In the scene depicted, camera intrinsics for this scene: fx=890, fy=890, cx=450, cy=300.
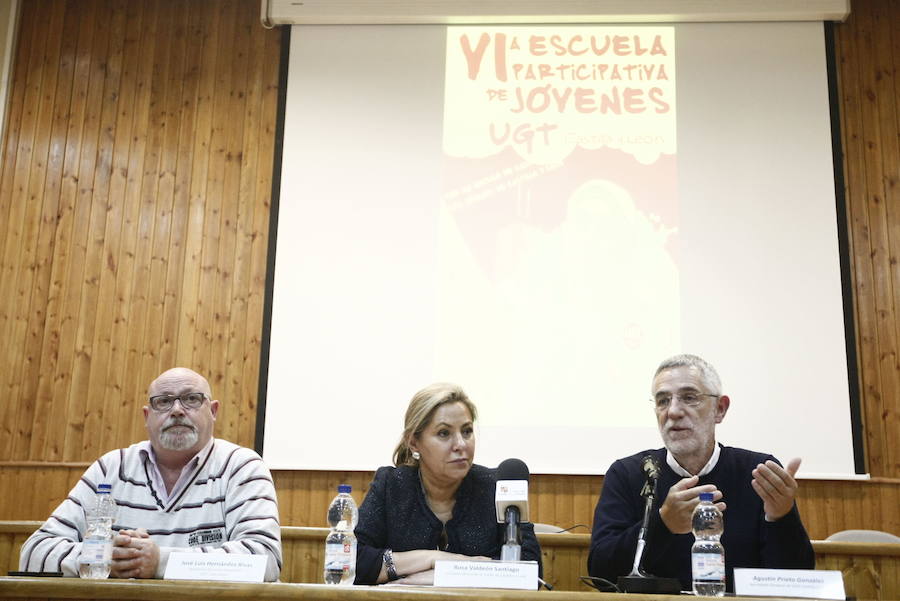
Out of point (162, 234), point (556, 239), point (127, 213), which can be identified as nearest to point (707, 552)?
point (556, 239)

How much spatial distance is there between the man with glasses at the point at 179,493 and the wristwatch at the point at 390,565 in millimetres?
311

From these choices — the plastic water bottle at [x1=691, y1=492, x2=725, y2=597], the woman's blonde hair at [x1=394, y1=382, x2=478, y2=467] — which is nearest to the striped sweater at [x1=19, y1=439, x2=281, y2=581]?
the woman's blonde hair at [x1=394, y1=382, x2=478, y2=467]

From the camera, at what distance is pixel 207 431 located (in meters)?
2.91

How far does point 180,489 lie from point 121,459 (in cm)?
25

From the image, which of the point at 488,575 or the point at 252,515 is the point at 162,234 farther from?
the point at 488,575

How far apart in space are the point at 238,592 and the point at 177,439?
113 centimetres

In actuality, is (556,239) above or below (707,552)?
above

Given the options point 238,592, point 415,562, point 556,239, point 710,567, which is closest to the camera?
point 238,592

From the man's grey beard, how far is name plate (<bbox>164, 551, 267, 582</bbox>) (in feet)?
2.57

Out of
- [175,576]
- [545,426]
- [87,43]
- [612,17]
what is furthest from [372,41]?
[175,576]

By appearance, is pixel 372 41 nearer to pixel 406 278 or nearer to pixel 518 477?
pixel 406 278

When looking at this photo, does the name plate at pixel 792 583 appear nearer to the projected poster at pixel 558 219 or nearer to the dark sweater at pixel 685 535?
the dark sweater at pixel 685 535

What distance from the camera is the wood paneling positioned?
4840mm

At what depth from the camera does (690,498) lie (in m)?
2.26
